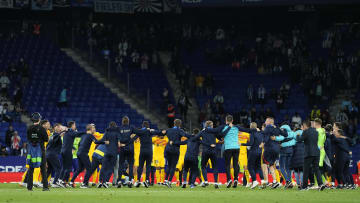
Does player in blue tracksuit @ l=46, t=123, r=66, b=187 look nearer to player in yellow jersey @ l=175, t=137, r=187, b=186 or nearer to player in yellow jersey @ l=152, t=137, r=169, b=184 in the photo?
player in yellow jersey @ l=152, t=137, r=169, b=184

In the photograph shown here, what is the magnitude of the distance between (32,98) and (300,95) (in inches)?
561

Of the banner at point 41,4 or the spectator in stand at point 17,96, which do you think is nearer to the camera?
the spectator in stand at point 17,96

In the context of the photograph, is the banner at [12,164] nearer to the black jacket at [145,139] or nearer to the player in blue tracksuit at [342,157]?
the black jacket at [145,139]

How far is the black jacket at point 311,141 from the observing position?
25188 mm

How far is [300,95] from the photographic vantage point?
45.8 m

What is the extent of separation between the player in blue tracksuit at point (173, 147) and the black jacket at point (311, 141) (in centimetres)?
445

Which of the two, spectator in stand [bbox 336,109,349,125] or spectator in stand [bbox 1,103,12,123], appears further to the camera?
spectator in stand [bbox 1,103,12,123]

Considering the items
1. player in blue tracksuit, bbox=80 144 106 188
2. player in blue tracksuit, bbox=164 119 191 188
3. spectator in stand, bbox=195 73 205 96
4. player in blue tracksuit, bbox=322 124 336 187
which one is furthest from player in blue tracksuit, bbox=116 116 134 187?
spectator in stand, bbox=195 73 205 96

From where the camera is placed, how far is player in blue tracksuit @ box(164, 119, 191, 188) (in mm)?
28359

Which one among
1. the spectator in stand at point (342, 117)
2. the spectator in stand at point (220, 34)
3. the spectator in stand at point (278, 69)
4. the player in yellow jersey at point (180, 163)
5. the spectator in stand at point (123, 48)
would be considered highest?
the spectator in stand at point (220, 34)

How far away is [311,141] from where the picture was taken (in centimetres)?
2527

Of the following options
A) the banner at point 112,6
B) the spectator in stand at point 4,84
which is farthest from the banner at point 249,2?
the spectator in stand at point 4,84

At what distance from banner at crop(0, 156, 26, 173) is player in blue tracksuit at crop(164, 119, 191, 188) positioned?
9941mm

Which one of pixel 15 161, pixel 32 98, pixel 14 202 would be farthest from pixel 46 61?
pixel 14 202
